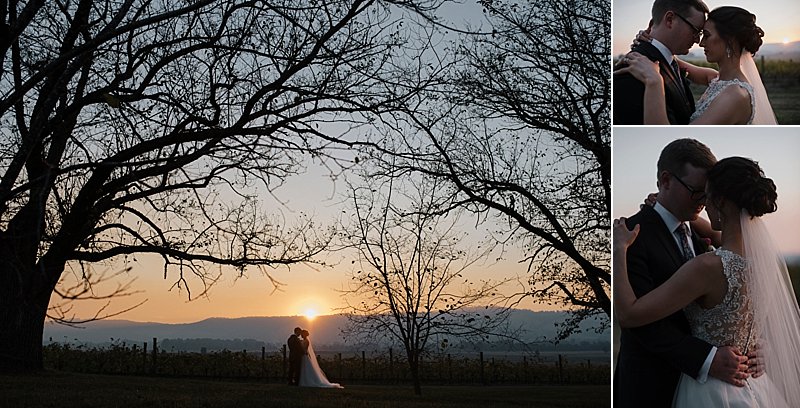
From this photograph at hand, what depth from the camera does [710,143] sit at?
3.21 meters

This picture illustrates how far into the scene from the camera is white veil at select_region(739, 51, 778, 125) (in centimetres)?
330

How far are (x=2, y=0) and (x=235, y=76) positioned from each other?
178 cm

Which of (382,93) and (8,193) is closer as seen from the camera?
(8,193)

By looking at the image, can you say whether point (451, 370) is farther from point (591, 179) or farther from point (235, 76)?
point (235, 76)

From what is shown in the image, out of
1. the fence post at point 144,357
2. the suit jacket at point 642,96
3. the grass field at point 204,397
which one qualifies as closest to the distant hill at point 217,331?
the fence post at point 144,357

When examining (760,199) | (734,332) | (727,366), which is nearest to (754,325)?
(734,332)

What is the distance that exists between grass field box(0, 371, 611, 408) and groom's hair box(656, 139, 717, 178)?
349 centimetres

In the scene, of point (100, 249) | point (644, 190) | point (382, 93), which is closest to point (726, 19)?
point (644, 190)

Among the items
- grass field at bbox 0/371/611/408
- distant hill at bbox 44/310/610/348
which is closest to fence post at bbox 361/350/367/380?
distant hill at bbox 44/310/610/348

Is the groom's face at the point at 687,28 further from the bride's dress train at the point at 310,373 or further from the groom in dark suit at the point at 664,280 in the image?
the bride's dress train at the point at 310,373

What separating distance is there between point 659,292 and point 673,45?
0.95 m

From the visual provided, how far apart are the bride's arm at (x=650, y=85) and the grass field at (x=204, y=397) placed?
11.5ft

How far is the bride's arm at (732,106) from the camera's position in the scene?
330cm

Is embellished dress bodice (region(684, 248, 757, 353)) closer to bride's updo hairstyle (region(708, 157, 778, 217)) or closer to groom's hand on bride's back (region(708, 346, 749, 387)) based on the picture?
groom's hand on bride's back (region(708, 346, 749, 387))
